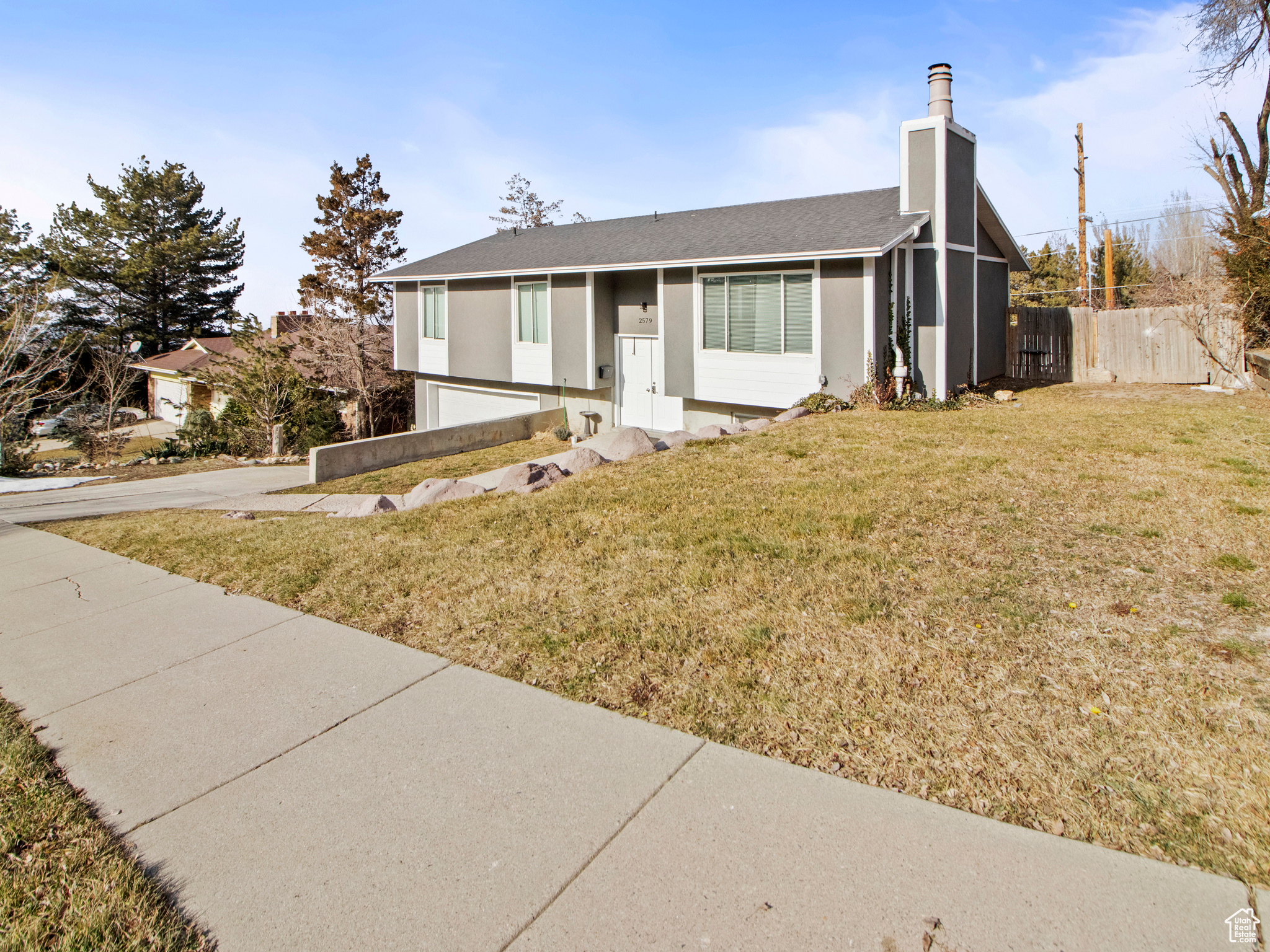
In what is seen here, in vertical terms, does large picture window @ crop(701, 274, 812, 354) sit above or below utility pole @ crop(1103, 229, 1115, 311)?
below

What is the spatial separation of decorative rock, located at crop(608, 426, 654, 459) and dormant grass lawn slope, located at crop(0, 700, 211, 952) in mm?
7603

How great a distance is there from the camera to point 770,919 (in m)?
2.41

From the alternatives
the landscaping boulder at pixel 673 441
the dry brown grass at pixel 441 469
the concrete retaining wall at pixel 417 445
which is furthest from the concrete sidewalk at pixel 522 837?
the concrete retaining wall at pixel 417 445

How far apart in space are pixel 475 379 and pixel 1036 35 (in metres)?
15.5

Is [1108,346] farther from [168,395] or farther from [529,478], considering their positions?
[168,395]

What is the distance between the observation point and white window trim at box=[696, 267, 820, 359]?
13.9 m

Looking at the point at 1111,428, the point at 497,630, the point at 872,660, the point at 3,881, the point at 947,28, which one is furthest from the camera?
the point at 947,28

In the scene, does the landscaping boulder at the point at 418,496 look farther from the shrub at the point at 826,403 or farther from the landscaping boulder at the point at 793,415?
the shrub at the point at 826,403

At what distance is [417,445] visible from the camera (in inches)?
657

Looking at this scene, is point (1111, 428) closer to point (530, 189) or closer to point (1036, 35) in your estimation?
point (1036, 35)

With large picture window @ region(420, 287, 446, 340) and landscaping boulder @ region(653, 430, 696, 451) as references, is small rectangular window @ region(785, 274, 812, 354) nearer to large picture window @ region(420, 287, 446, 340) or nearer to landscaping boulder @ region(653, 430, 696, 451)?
landscaping boulder @ region(653, 430, 696, 451)

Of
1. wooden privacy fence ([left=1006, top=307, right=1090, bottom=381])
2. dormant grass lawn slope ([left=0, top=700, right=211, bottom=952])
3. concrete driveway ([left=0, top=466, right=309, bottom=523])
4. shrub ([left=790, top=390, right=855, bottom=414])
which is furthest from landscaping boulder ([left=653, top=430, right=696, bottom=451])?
wooden privacy fence ([left=1006, top=307, right=1090, bottom=381])

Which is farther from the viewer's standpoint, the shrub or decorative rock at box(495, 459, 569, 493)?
the shrub

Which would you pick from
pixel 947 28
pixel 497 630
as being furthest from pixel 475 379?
pixel 497 630
